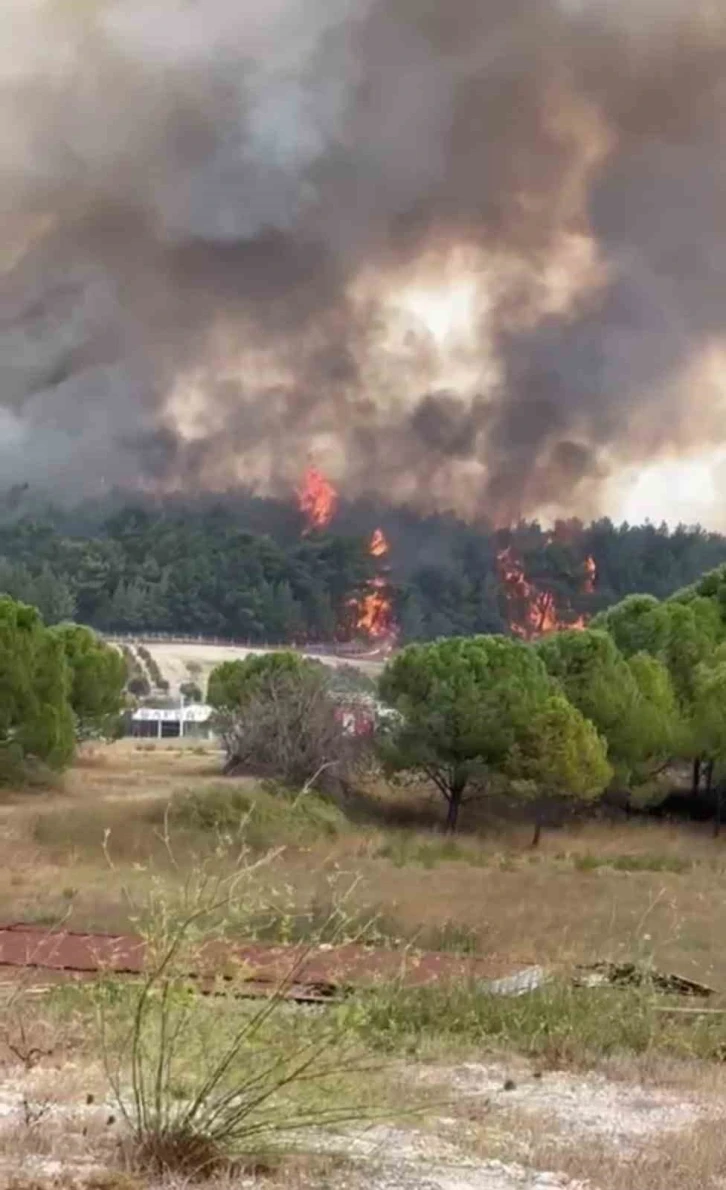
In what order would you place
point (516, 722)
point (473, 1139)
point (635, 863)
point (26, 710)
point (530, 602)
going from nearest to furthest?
point (473, 1139), point (635, 863), point (26, 710), point (516, 722), point (530, 602)

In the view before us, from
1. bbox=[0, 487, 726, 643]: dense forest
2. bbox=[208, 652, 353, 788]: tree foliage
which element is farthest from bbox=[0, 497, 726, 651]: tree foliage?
bbox=[208, 652, 353, 788]: tree foliage

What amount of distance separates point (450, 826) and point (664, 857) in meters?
7.53

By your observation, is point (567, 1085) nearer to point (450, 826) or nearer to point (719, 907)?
point (719, 907)

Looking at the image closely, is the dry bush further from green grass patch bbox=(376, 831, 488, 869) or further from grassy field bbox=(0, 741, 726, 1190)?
grassy field bbox=(0, 741, 726, 1190)

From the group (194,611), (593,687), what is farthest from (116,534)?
(593,687)

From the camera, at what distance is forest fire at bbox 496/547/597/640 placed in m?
154

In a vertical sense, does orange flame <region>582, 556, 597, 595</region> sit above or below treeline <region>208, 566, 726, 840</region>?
above

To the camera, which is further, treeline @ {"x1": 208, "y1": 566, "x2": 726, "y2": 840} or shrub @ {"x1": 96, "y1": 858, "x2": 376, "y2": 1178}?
treeline @ {"x1": 208, "y1": 566, "x2": 726, "y2": 840}

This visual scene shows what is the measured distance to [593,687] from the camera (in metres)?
40.7

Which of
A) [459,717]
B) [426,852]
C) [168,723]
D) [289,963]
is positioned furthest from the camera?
[168,723]

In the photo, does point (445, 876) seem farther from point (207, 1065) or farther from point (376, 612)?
point (376, 612)

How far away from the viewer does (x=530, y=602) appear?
159m

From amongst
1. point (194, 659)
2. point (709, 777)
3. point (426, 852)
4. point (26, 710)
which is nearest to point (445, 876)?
point (426, 852)

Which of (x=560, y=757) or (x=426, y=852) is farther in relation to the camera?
(x=560, y=757)
